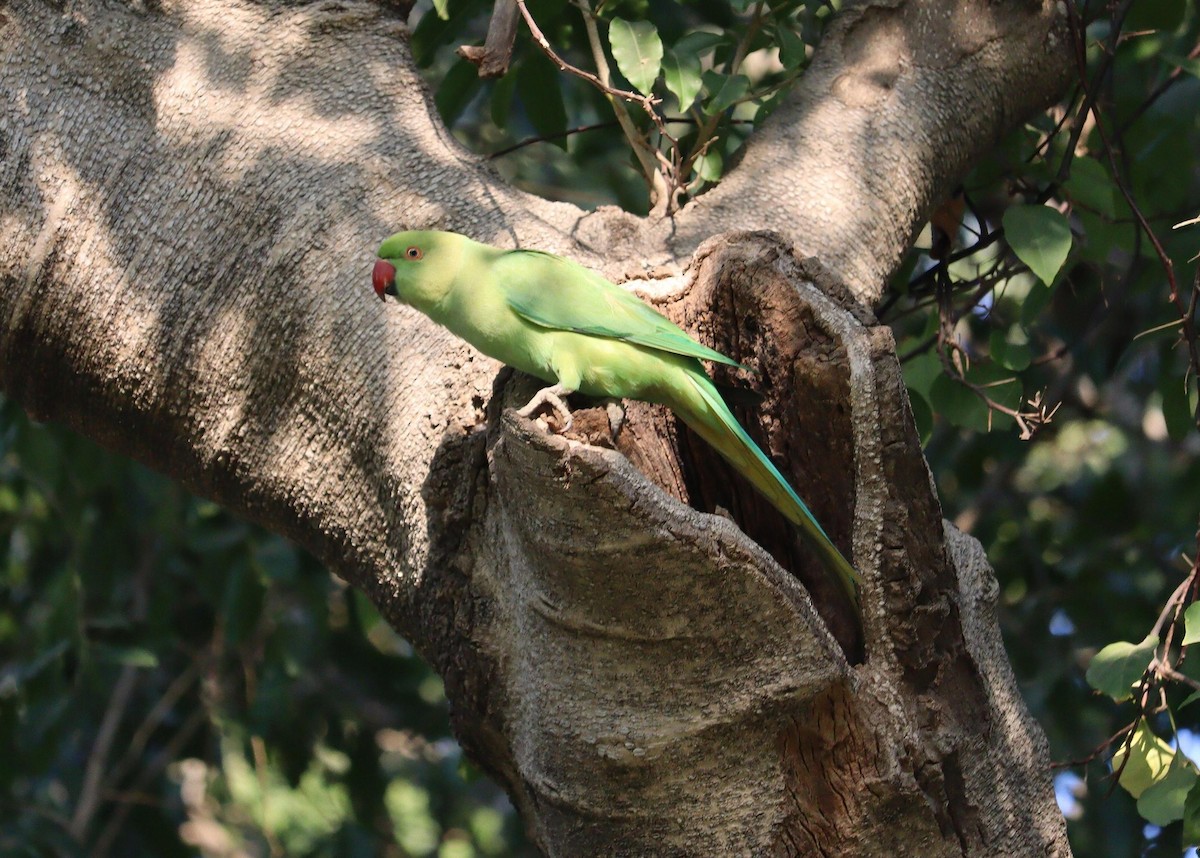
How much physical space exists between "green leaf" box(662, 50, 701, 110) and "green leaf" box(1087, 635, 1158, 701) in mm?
1302

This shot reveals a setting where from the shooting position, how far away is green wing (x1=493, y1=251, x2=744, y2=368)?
Answer: 1.82 metres

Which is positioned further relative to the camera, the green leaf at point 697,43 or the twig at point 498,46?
the green leaf at point 697,43

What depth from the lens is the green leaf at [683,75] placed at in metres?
2.31

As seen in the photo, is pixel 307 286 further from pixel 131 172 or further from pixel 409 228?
pixel 131 172

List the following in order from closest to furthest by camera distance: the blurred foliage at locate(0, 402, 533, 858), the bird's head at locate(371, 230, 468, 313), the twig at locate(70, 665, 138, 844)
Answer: the bird's head at locate(371, 230, 468, 313)
the blurred foliage at locate(0, 402, 533, 858)
the twig at locate(70, 665, 138, 844)

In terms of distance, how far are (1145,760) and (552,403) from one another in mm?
1247

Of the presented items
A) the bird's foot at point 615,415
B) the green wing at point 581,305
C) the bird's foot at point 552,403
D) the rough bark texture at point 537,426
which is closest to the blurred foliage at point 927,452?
the rough bark texture at point 537,426

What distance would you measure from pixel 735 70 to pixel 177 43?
1.11 meters

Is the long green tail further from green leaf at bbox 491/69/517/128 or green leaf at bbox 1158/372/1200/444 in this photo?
green leaf at bbox 491/69/517/128

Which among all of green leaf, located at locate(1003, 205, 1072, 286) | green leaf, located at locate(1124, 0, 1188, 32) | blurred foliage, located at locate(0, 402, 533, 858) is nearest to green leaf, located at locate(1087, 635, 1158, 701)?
green leaf, located at locate(1003, 205, 1072, 286)

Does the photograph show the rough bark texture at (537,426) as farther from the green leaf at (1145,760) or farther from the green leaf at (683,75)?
the green leaf at (1145,760)

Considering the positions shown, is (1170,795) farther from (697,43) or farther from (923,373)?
(697,43)

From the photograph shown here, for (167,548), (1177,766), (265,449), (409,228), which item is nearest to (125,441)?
(265,449)

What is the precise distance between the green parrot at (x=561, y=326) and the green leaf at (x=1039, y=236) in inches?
30.4
